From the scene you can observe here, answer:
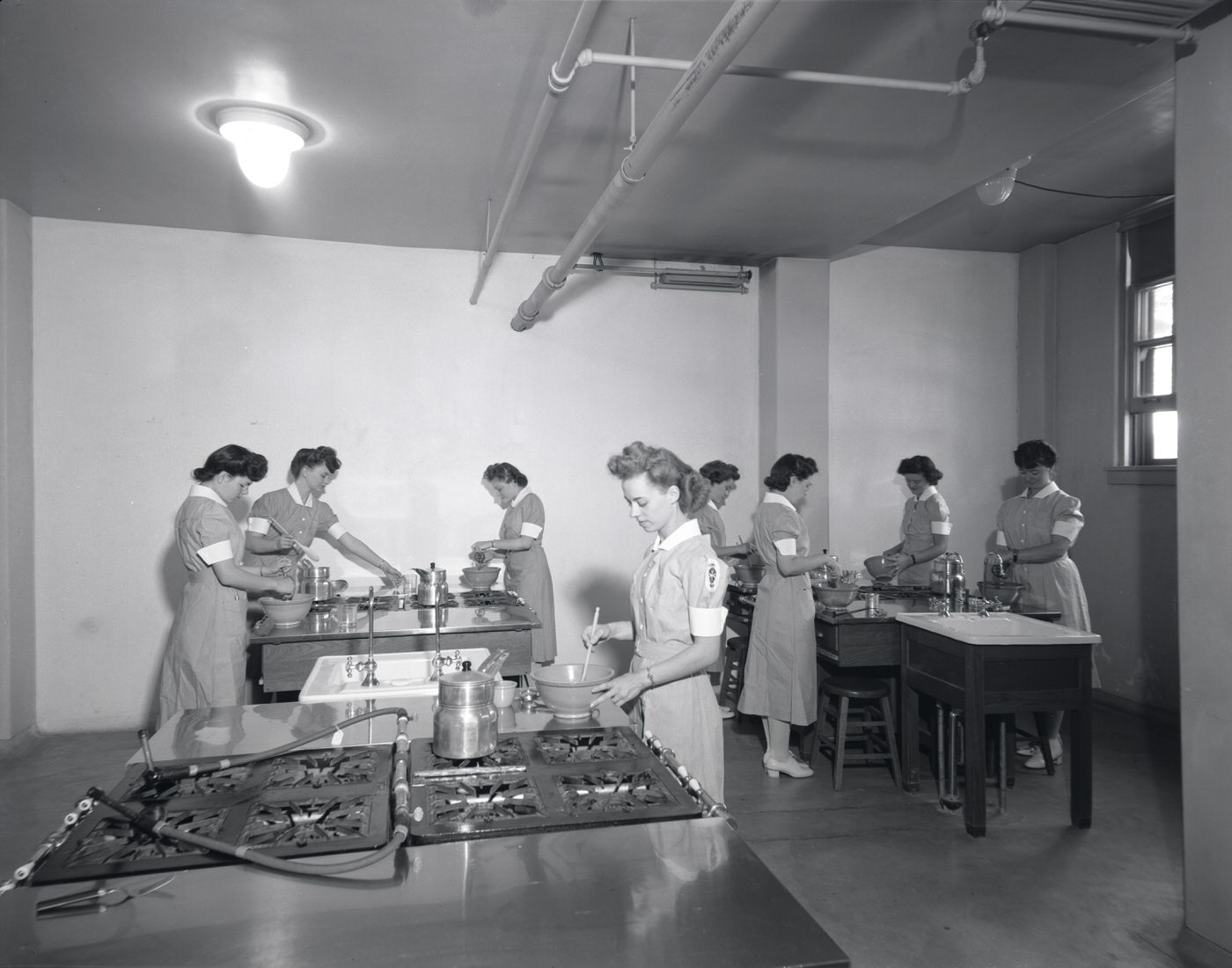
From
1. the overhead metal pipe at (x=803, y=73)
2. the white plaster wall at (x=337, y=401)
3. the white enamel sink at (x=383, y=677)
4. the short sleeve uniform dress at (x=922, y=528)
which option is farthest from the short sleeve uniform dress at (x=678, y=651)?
the white plaster wall at (x=337, y=401)

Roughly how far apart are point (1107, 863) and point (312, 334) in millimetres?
5377

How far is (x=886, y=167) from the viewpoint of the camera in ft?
14.7

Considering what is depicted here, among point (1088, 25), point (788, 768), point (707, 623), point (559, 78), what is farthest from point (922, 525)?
point (559, 78)

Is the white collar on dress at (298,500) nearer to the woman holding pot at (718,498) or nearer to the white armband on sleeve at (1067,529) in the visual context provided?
the woman holding pot at (718,498)

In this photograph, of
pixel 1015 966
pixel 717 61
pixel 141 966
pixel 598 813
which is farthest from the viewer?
pixel 1015 966

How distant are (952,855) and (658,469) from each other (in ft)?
7.24

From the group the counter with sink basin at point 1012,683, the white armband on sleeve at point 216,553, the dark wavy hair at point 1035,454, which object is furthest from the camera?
the dark wavy hair at point 1035,454

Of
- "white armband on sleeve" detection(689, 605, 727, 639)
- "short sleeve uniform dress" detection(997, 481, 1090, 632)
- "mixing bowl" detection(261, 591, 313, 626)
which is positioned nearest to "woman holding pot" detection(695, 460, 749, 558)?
"short sleeve uniform dress" detection(997, 481, 1090, 632)

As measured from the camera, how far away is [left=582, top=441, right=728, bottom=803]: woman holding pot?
252 cm

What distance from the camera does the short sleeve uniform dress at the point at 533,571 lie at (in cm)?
549

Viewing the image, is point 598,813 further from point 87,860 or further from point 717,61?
point 717,61

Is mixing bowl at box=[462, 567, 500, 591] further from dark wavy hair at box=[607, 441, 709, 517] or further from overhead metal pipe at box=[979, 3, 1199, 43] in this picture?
overhead metal pipe at box=[979, 3, 1199, 43]

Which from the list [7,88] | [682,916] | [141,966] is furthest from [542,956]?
[7,88]

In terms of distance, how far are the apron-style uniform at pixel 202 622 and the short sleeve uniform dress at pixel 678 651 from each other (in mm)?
2260
